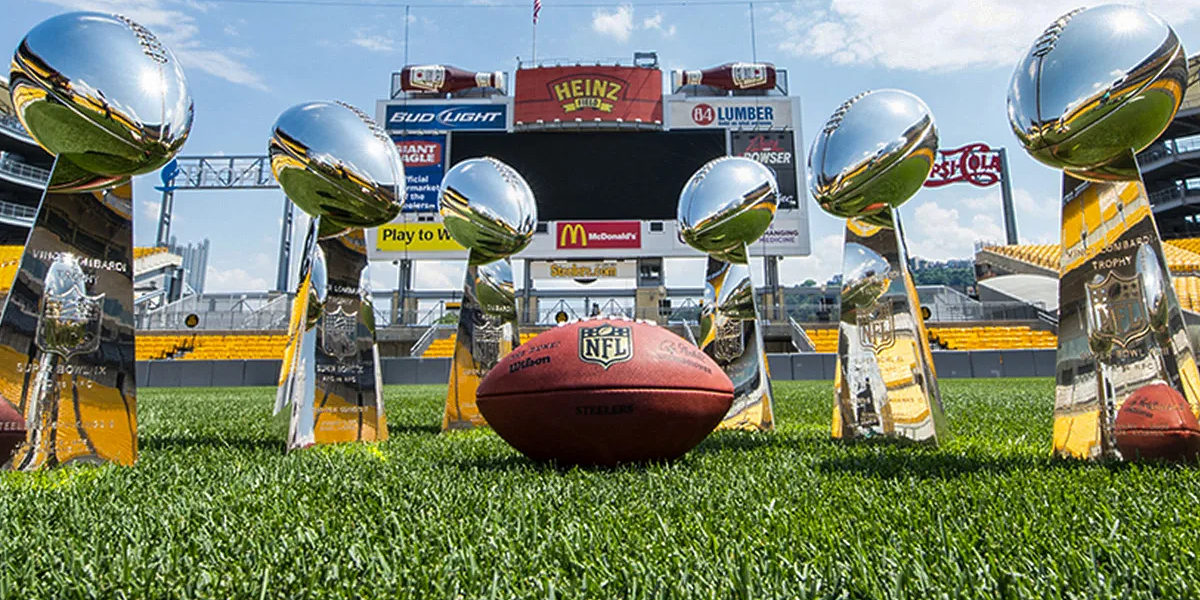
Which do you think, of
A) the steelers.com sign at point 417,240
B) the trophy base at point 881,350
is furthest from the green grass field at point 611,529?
the steelers.com sign at point 417,240

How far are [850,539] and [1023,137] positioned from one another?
1.84 metres

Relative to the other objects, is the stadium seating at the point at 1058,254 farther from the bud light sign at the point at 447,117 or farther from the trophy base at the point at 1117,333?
the trophy base at the point at 1117,333

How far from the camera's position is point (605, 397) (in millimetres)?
2635

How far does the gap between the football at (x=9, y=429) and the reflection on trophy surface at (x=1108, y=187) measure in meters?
3.79

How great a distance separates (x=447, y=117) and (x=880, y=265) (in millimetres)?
20256

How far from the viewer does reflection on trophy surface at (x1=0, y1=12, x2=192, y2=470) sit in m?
2.54

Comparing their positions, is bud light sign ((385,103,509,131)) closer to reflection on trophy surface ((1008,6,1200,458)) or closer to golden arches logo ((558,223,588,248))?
golden arches logo ((558,223,588,248))

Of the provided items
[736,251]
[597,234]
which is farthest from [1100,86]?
[597,234]

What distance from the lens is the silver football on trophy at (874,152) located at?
338 cm

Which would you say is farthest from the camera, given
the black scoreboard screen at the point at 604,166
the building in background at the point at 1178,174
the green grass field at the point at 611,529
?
the building in background at the point at 1178,174

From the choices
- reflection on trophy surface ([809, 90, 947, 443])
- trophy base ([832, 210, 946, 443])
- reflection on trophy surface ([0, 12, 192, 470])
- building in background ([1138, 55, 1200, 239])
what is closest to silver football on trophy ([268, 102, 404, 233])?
reflection on trophy surface ([0, 12, 192, 470])

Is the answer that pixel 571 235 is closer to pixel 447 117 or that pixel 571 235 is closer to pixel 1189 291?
pixel 447 117

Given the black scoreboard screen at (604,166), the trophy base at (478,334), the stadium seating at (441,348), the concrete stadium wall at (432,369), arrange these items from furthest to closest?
the stadium seating at (441,348), the black scoreboard screen at (604,166), the concrete stadium wall at (432,369), the trophy base at (478,334)

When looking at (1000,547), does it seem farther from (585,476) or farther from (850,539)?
(585,476)
